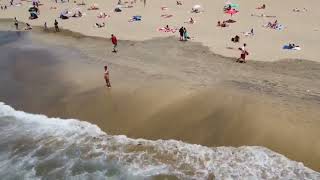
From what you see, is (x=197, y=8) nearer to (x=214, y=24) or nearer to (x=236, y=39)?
(x=214, y=24)

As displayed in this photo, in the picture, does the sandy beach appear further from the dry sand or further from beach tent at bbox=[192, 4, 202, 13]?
beach tent at bbox=[192, 4, 202, 13]

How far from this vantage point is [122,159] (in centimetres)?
1716

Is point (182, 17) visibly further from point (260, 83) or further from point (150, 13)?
point (260, 83)

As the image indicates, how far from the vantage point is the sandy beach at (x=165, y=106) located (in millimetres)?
16734

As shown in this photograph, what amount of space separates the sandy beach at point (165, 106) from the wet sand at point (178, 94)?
0.21 feet

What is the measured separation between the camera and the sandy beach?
16.7 meters

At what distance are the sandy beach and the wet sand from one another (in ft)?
0.21

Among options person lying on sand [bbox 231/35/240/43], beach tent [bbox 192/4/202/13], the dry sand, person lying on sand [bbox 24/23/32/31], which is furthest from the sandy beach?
beach tent [bbox 192/4/202/13]

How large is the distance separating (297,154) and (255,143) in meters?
1.81

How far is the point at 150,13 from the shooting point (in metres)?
46.4

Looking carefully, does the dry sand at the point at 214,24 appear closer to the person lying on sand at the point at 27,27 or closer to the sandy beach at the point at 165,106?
the sandy beach at the point at 165,106

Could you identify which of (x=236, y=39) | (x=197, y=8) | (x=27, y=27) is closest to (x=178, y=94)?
(x=236, y=39)

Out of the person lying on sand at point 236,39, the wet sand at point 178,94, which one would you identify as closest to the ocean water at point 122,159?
the wet sand at point 178,94

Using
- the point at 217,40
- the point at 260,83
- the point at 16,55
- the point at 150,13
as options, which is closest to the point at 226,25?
the point at 217,40
